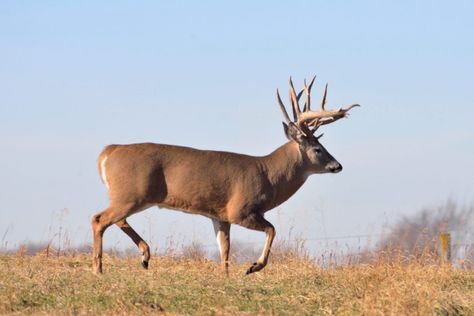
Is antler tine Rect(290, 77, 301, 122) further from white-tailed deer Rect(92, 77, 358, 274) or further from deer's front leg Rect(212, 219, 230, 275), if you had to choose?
deer's front leg Rect(212, 219, 230, 275)

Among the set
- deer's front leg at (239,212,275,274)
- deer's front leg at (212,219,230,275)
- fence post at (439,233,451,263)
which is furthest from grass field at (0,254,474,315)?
fence post at (439,233,451,263)

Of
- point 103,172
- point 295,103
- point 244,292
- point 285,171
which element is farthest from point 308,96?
point 244,292

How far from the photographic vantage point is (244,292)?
10.6m

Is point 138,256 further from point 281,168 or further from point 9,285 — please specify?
point 9,285

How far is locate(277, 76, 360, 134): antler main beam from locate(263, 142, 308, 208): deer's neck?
35 centimetres

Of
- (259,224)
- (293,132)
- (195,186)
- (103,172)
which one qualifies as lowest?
(259,224)

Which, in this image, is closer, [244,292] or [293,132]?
[244,292]

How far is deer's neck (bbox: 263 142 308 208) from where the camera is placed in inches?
603

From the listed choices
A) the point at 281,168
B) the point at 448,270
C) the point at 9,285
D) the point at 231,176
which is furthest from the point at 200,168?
the point at 9,285

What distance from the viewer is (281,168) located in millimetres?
15523

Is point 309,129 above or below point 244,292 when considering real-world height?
above

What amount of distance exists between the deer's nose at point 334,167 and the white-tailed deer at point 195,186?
2.18ft

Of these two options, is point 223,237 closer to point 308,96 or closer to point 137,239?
point 137,239

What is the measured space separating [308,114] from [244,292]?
18.5 ft
